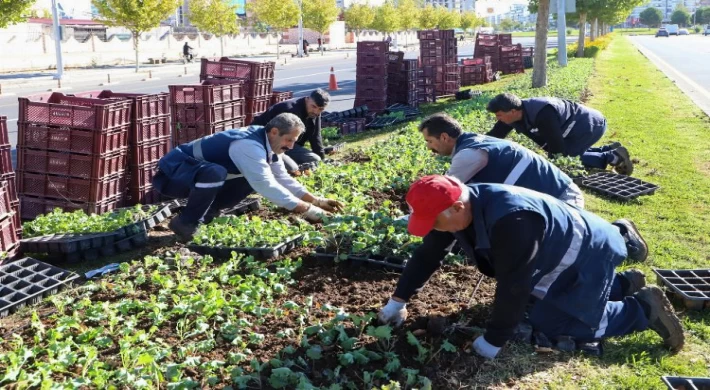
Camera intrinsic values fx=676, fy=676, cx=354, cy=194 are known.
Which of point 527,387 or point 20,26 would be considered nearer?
point 527,387

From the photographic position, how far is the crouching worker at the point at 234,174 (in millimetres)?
5699

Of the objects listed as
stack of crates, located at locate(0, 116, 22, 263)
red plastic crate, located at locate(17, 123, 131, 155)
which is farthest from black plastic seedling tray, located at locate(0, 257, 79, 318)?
red plastic crate, located at locate(17, 123, 131, 155)

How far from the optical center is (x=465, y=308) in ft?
15.0

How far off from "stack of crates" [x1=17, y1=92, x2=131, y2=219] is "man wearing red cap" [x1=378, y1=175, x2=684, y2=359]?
4057 mm

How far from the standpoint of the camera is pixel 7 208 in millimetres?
5848

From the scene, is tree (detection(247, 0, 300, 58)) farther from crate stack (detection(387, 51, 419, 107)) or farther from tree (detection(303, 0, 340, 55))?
crate stack (detection(387, 51, 419, 107))

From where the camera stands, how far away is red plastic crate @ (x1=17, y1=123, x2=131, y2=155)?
688 cm

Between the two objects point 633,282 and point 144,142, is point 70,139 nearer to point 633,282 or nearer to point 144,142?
point 144,142

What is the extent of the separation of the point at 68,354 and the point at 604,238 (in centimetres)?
308

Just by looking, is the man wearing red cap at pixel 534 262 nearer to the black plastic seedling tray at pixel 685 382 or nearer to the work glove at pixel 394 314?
the work glove at pixel 394 314

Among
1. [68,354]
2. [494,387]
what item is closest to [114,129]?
[68,354]

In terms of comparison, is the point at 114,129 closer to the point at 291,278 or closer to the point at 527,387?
the point at 291,278

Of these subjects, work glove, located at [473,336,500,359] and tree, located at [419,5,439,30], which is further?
tree, located at [419,5,439,30]

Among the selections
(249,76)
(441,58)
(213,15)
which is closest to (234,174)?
(249,76)
